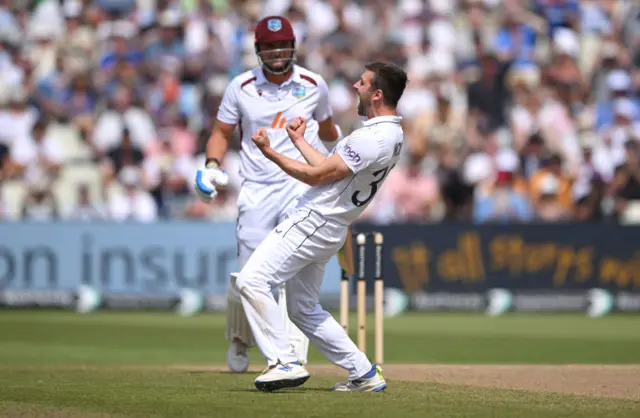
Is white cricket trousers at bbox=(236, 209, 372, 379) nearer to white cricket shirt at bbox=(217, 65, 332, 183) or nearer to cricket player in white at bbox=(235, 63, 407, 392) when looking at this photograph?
cricket player in white at bbox=(235, 63, 407, 392)

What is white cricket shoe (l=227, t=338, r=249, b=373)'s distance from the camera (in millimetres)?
10336

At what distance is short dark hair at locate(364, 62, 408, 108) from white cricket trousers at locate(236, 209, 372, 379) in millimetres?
875

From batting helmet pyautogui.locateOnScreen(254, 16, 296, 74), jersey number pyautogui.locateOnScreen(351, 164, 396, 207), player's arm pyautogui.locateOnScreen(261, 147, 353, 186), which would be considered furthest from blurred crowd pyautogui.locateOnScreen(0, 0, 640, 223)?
player's arm pyautogui.locateOnScreen(261, 147, 353, 186)

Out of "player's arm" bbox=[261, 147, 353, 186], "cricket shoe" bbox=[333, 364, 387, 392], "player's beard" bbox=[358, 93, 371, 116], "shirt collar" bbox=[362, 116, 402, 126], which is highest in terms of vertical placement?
"player's beard" bbox=[358, 93, 371, 116]

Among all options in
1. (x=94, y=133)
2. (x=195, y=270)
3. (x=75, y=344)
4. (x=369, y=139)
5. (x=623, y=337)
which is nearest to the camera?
(x=369, y=139)

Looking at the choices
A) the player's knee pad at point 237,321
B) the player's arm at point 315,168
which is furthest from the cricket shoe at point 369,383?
the player's knee pad at point 237,321

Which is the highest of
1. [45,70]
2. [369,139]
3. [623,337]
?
[45,70]

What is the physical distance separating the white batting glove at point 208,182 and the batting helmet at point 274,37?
0.96 meters

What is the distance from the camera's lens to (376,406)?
7621 mm

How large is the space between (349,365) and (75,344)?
250 inches

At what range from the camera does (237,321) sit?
10.3 m

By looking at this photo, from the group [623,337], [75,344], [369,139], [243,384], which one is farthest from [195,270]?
[369,139]

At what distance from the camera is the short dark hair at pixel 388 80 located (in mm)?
8281

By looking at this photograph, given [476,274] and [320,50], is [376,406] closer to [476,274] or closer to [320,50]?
[476,274]
